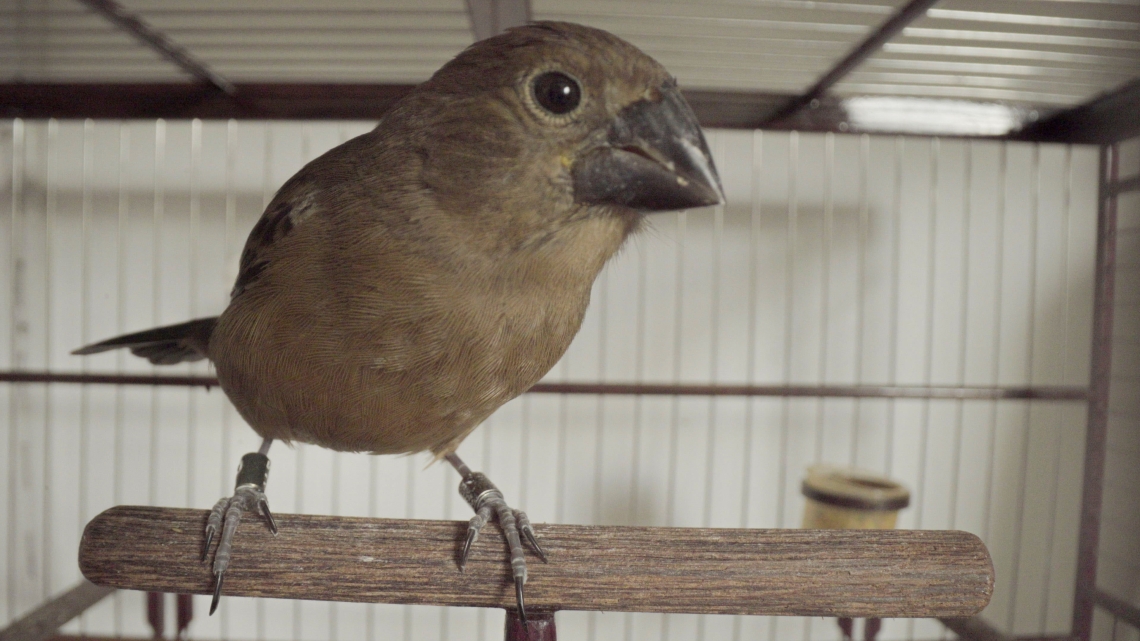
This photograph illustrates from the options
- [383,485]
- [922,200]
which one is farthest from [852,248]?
[383,485]

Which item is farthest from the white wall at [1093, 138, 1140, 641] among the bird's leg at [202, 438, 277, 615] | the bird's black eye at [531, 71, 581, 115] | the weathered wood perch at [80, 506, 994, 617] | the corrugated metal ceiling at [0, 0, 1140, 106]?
the bird's leg at [202, 438, 277, 615]

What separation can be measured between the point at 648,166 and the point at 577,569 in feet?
1.60

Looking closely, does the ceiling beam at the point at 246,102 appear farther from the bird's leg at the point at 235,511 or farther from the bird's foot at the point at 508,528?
the bird's foot at the point at 508,528

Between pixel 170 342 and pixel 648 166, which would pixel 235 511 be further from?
pixel 648 166

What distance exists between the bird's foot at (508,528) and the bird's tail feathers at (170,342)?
543mm

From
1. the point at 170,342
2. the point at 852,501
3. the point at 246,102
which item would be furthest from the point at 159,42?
the point at 852,501

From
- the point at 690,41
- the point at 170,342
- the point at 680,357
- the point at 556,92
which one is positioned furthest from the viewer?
the point at 680,357

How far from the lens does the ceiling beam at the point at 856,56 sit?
4.08 feet

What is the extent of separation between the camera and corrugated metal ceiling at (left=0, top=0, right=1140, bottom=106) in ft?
4.26

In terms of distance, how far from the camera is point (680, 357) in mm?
2016

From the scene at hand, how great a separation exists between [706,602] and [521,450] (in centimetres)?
129

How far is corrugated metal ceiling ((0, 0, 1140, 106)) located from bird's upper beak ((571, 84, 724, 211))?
0.78m

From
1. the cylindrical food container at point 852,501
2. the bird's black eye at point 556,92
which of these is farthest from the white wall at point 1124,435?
the bird's black eye at point 556,92

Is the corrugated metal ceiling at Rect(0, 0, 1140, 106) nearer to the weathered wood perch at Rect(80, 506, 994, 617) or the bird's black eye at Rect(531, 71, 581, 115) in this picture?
the bird's black eye at Rect(531, 71, 581, 115)
